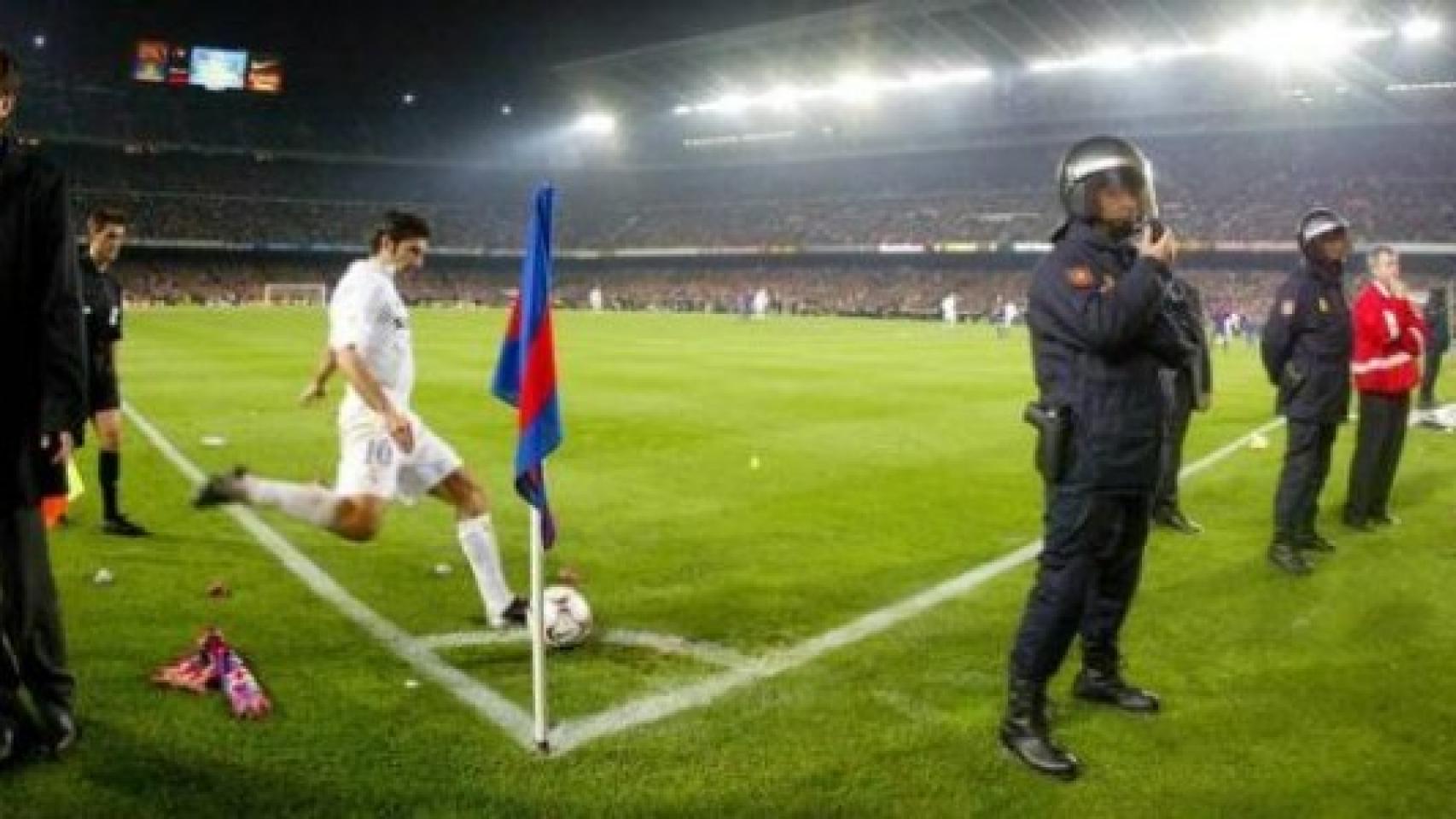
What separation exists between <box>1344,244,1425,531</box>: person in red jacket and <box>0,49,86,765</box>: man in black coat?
875cm

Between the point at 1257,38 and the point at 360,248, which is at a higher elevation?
the point at 1257,38

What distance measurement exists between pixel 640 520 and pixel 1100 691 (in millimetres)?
4916

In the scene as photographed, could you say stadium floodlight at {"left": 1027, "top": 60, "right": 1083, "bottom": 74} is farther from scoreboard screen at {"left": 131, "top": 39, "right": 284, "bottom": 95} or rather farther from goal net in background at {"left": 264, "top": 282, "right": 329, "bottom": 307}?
scoreboard screen at {"left": 131, "top": 39, "right": 284, "bottom": 95}

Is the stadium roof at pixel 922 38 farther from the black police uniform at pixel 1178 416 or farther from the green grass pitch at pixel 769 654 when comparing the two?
the black police uniform at pixel 1178 416

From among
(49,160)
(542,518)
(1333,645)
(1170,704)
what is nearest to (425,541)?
(542,518)

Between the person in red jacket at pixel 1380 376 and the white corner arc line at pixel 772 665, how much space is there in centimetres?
304

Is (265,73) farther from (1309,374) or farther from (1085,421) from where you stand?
(1085,421)

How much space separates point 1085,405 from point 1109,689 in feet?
5.09

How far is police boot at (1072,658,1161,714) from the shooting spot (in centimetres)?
548

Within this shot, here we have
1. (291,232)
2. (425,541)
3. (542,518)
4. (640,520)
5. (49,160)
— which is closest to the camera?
(49,160)

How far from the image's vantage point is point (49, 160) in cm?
458

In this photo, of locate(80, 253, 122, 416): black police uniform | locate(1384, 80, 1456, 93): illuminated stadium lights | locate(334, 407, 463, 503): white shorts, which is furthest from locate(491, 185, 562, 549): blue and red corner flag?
locate(1384, 80, 1456, 93): illuminated stadium lights

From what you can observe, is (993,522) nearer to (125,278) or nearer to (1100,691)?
(1100,691)

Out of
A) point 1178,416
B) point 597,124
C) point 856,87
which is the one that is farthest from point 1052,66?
point 1178,416
